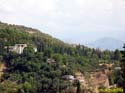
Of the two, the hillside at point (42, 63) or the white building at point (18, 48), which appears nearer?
the hillside at point (42, 63)

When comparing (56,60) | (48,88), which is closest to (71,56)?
(56,60)

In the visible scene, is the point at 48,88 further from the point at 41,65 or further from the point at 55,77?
the point at 41,65

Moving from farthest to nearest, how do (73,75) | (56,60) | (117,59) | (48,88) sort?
(117,59), (56,60), (73,75), (48,88)

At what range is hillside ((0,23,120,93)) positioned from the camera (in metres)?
104

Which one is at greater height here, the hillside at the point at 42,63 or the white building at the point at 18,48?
the white building at the point at 18,48

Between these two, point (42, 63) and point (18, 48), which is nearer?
point (42, 63)

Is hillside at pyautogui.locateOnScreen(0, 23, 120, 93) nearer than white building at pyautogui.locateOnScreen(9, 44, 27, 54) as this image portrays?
Yes

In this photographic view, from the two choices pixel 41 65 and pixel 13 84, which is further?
pixel 41 65

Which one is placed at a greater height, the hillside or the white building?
the white building

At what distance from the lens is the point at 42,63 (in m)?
119

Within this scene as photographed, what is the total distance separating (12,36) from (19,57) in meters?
12.9

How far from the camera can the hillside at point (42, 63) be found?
342 feet

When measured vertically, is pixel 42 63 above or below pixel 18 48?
below

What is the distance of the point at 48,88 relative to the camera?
104 m
